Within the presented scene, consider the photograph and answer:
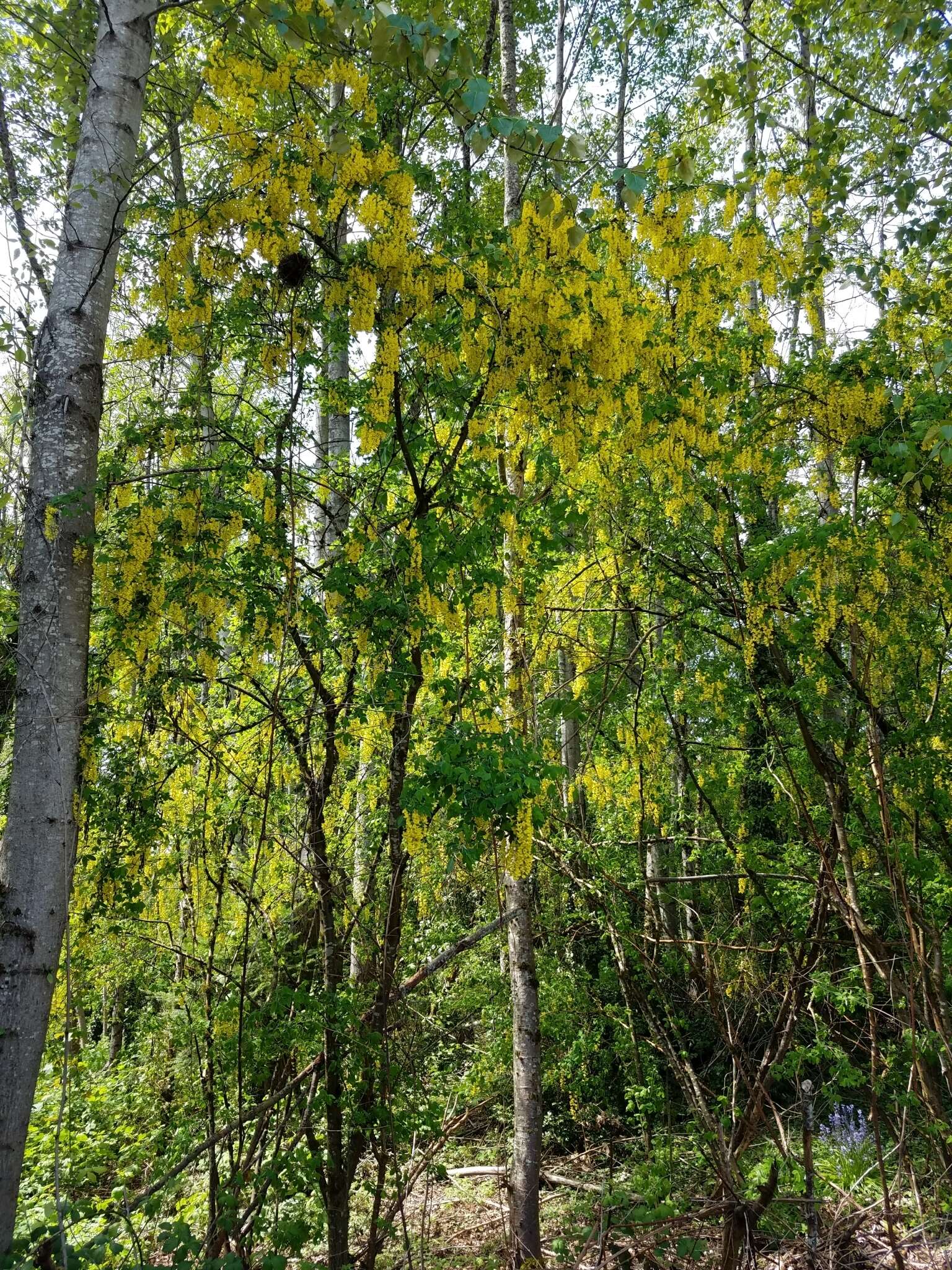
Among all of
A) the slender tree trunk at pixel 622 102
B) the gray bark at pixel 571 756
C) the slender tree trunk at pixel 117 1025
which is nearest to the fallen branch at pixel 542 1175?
the gray bark at pixel 571 756

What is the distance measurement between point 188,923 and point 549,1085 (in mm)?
4864

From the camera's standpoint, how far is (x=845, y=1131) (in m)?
6.25

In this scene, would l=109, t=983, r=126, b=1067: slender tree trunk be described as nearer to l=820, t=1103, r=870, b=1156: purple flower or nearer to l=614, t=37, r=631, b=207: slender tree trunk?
l=820, t=1103, r=870, b=1156: purple flower

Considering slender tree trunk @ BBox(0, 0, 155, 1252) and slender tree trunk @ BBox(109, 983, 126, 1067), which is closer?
slender tree trunk @ BBox(0, 0, 155, 1252)

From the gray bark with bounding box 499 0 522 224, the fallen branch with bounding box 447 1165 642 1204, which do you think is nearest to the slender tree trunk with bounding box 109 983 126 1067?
the fallen branch with bounding box 447 1165 642 1204

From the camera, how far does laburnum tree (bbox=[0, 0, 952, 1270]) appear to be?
8.58ft

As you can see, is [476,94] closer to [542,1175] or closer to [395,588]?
[395,588]

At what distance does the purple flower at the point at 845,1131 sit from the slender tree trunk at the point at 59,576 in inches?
223

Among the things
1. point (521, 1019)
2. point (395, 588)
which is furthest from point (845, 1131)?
point (395, 588)

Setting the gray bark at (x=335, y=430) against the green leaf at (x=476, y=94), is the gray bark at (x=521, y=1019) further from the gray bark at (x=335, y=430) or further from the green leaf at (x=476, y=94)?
the green leaf at (x=476, y=94)

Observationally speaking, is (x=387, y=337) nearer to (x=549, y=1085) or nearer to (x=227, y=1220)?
Result: (x=227, y=1220)

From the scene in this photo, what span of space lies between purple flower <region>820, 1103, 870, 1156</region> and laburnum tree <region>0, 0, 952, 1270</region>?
40 cm

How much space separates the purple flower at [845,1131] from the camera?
5617 mm

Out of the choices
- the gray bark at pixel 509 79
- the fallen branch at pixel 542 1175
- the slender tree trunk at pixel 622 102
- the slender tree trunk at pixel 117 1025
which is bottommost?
the fallen branch at pixel 542 1175
